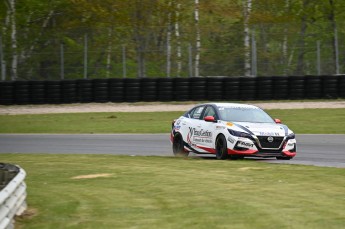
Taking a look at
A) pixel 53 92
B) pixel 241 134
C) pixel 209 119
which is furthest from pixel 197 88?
pixel 241 134

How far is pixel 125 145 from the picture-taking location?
856 inches

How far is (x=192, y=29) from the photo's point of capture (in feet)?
129

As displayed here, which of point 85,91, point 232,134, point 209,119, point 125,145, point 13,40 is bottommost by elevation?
point 125,145

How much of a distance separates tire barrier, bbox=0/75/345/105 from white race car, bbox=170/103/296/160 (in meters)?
14.8

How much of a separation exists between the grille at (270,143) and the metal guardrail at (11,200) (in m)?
7.62

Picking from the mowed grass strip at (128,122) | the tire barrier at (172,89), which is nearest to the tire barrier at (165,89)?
the tire barrier at (172,89)

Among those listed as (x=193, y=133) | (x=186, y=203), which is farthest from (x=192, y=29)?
(x=186, y=203)

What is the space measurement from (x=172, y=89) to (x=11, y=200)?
85.6 feet

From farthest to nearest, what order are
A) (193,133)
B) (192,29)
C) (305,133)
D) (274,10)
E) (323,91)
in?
(274,10) < (192,29) < (323,91) < (305,133) < (193,133)

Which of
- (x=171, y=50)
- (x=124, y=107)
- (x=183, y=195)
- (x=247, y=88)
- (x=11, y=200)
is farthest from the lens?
(x=171, y=50)

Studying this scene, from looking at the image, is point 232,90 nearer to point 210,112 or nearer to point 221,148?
point 210,112

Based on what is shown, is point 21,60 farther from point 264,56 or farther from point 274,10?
point 274,10

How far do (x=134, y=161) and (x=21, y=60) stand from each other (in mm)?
21923

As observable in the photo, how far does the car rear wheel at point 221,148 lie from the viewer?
1680 centimetres
